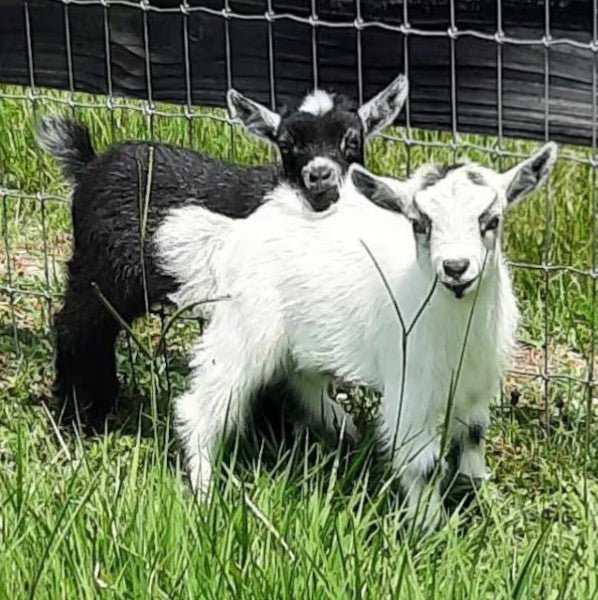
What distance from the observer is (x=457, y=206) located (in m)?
4.23

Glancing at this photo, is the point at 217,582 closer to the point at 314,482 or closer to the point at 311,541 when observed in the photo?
the point at 311,541

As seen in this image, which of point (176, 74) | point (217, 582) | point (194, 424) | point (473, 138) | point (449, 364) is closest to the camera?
point (217, 582)

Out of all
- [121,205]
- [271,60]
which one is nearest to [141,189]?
[121,205]

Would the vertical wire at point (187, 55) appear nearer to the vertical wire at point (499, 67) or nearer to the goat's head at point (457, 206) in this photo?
the vertical wire at point (499, 67)

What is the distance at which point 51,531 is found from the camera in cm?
380

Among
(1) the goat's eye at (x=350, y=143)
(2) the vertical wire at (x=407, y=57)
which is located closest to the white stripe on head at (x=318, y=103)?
(1) the goat's eye at (x=350, y=143)

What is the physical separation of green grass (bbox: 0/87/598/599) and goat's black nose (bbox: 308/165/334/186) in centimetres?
73

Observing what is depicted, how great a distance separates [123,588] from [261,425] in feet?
5.33

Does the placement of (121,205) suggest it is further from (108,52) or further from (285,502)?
(285,502)

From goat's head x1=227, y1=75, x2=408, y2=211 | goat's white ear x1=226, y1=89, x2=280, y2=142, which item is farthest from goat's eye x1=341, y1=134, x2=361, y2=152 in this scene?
goat's white ear x1=226, y1=89, x2=280, y2=142

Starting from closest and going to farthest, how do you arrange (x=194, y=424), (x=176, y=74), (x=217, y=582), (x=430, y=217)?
(x=217, y=582) → (x=430, y=217) → (x=194, y=424) → (x=176, y=74)

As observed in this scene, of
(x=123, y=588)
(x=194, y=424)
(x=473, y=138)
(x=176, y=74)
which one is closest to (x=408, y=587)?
(x=123, y=588)

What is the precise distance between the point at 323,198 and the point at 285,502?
1070 millimetres

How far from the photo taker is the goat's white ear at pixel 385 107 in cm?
502
